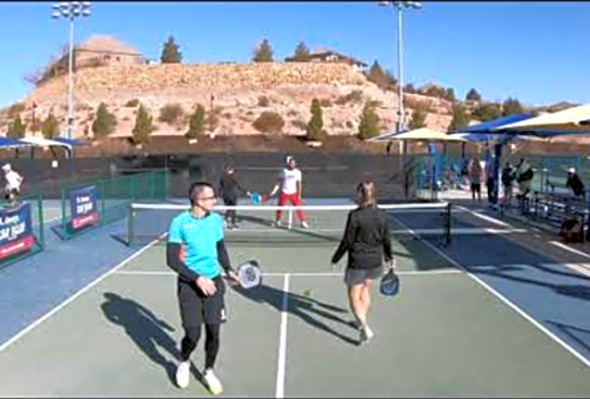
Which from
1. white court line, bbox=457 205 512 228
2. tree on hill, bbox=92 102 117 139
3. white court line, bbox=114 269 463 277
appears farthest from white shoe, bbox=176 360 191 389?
tree on hill, bbox=92 102 117 139

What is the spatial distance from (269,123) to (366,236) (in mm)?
69677

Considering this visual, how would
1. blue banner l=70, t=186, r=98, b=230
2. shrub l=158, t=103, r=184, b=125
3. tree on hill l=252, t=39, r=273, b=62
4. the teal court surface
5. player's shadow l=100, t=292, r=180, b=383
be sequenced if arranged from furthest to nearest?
tree on hill l=252, t=39, r=273, b=62 → shrub l=158, t=103, r=184, b=125 → blue banner l=70, t=186, r=98, b=230 → player's shadow l=100, t=292, r=180, b=383 → the teal court surface

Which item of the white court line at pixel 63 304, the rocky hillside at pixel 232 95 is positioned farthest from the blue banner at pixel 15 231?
the rocky hillside at pixel 232 95

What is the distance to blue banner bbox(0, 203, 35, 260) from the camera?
43.2 ft

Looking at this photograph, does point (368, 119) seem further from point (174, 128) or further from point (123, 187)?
point (123, 187)

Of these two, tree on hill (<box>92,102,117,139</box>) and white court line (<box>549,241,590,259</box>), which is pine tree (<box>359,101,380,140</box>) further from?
white court line (<box>549,241,590,259</box>)

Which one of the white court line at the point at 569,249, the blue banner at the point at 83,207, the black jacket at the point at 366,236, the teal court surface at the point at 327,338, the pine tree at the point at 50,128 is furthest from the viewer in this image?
the pine tree at the point at 50,128

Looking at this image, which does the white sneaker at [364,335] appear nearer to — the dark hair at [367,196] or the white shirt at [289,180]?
the dark hair at [367,196]

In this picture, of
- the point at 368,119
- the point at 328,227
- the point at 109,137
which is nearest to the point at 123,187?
the point at 328,227

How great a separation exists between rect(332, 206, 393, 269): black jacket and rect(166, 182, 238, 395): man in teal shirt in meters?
1.71

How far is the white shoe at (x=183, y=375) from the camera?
256 inches

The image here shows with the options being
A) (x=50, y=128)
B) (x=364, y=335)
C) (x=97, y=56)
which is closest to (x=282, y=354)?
(x=364, y=335)

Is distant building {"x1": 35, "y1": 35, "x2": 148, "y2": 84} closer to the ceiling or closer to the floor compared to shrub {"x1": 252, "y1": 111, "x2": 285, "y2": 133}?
closer to the ceiling

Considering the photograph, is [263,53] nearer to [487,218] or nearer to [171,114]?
[171,114]
